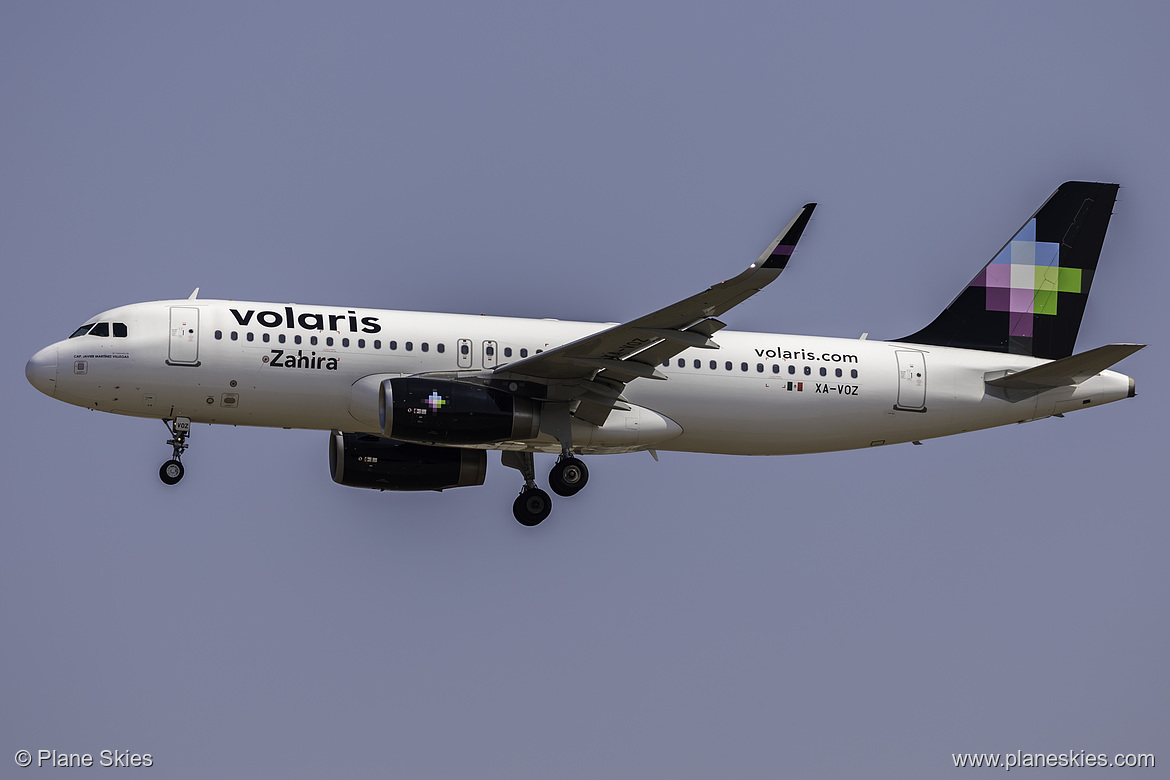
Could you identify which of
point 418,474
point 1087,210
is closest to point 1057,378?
point 1087,210

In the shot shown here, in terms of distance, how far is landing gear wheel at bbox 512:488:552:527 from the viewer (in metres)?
36.8

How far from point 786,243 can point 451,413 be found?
8636mm

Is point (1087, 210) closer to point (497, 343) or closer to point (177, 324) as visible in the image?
point (497, 343)

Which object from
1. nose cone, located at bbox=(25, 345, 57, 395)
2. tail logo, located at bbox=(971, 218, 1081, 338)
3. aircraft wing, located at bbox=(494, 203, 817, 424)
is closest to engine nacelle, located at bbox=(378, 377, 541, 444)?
aircraft wing, located at bbox=(494, 203, 817, 424)

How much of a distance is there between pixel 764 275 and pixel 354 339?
1021 cm

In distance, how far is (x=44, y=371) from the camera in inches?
1324

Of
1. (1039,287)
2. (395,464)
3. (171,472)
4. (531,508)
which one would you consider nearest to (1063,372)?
(1039,287)

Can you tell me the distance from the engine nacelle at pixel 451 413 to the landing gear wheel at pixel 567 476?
1.46 m

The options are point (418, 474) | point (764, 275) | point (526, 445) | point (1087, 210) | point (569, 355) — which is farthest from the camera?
point (1087, 210)

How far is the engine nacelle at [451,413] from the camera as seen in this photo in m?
32.5

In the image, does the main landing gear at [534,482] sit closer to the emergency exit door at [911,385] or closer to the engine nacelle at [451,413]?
the engine nacelle at [451,413]

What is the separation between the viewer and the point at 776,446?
36.6 metres

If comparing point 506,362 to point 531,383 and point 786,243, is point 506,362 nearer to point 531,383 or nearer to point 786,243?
point 531,383

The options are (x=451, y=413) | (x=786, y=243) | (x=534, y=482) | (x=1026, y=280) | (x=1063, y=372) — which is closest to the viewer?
(x=786, y=243)
